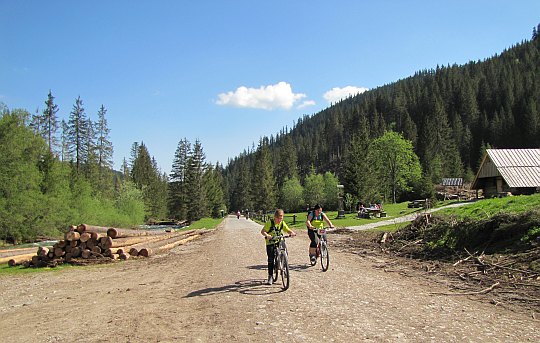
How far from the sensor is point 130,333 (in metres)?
6.30

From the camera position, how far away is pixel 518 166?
37.8 m

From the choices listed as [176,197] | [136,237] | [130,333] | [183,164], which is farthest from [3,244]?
[183,164]

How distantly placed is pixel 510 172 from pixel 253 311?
37965mm

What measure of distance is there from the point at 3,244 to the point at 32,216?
3.24 metres

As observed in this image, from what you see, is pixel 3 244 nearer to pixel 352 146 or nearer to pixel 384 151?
pixel 352 146

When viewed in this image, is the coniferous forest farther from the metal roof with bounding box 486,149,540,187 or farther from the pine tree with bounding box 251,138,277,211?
the metal roof with bounding box 486,149,540,187

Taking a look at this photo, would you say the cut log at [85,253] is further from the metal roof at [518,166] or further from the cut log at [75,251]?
the metal roof at [518,166]

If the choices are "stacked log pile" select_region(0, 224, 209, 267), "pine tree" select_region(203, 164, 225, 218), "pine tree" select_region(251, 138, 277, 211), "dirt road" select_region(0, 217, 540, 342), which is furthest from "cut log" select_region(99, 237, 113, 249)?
"pine tree" select_region(251, 138, 277, 211)

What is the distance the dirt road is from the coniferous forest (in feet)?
94.8

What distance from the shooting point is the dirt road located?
19.5ft

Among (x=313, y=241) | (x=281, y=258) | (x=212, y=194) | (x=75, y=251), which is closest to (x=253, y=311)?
(x=281, y=258)

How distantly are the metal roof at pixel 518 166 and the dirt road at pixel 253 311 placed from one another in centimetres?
3111

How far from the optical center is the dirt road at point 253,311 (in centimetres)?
596

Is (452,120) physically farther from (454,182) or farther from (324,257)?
(324,257)
